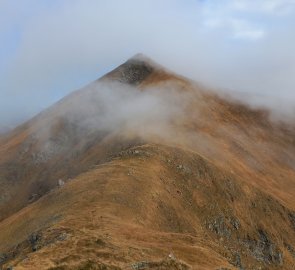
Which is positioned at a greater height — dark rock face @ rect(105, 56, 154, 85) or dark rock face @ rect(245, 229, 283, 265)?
dark rock face @ rect(105, 56, 154, 85)

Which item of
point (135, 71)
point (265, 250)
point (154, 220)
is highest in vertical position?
point (135, 71)

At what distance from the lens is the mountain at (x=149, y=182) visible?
50.2 m

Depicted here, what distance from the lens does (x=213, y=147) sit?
10781 centimetres

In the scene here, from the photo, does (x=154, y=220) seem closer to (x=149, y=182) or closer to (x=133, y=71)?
(x=149, y=182)

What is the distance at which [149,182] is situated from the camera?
242 ft

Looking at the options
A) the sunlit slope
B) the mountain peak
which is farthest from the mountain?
the mountain peak

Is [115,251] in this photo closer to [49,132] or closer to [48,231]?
[48,231]

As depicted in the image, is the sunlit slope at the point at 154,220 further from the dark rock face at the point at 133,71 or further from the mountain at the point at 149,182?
the dark rock face at the point at 133,71

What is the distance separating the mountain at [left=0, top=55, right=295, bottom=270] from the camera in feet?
165

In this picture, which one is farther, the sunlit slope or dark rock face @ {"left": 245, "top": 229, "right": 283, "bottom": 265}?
dark rock face @ {"left": 245, "top": 229, "right": 283, "bottom": 265}

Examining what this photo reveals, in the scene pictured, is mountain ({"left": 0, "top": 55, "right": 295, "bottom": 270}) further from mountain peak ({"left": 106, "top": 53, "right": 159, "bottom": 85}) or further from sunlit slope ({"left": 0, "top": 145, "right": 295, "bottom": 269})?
mountain peak ({"left": 106, "top": 53, "right": 159, "bottom": 85})

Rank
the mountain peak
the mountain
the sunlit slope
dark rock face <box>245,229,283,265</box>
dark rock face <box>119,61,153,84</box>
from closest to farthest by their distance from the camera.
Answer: the sunlit slope, the mountain, dark rock face <box>245,229,283,265</box>, dark rock face <box>119,61,153,84</box>, the mountain peak

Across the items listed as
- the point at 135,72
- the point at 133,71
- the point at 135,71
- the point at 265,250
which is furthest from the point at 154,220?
the point at 133,71

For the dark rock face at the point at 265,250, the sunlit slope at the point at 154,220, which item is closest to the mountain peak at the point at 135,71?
the sunlit slope at the point at 154,220
